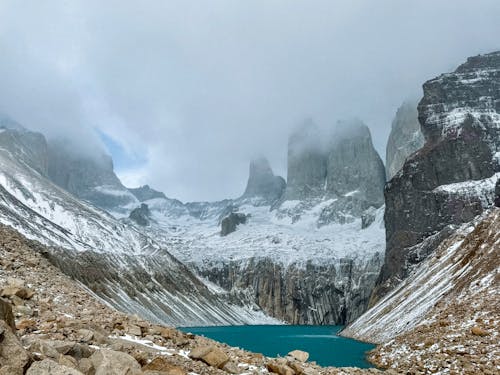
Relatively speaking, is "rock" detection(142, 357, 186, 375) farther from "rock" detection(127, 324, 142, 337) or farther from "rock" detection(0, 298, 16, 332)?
"rock" detection(127, 324, 142, 337)

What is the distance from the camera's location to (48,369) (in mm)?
13445

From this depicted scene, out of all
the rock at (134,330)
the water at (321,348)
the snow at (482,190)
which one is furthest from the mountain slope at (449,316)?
the snow at (482,190)

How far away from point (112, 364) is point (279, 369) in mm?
10474

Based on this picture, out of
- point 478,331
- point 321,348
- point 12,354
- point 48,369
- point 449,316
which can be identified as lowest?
point 321,348

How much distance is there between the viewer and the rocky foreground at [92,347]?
14.0m

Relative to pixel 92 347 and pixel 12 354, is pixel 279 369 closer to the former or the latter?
pixel 92 347

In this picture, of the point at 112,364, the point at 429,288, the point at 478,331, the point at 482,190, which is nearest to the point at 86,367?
the point at 112,364

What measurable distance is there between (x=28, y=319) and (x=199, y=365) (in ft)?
27.3

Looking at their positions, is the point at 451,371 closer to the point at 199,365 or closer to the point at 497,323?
the point at 497,323

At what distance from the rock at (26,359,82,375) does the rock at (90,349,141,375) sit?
1825mm

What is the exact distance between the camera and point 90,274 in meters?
188

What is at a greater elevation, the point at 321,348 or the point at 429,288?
the point at 429,288

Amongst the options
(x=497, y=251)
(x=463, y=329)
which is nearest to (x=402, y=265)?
(x=497, y=251)

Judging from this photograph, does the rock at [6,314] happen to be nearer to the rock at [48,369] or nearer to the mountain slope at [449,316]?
the rock at [48,369]
